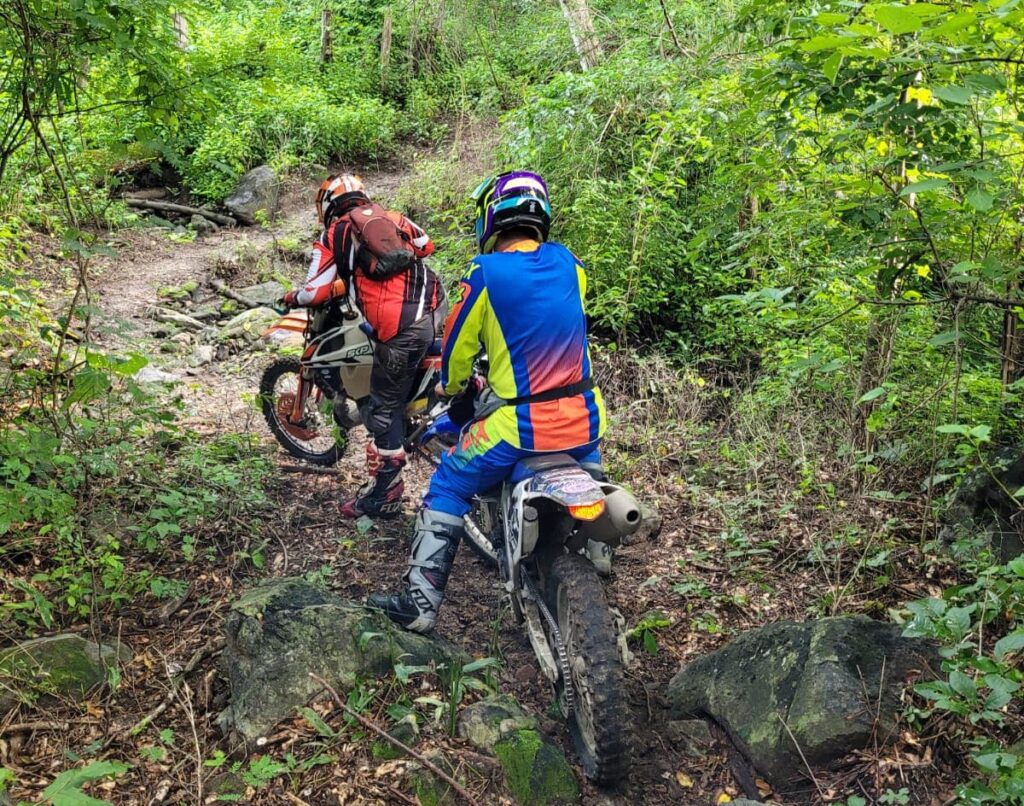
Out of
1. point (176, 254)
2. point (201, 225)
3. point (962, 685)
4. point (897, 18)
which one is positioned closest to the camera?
point (897, 18)

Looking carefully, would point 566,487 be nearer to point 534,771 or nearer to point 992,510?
point 534,771

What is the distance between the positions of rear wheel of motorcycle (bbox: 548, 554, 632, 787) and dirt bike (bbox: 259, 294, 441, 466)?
2516 mm

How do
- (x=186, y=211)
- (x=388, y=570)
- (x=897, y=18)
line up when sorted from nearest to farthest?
(x=897, y=18)
(x=388, y=570)
(x=186, y=211)

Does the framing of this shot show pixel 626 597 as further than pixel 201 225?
No

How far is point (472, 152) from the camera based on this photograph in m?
12.8

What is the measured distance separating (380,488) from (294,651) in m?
2.04

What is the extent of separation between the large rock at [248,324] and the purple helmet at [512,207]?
6092mm

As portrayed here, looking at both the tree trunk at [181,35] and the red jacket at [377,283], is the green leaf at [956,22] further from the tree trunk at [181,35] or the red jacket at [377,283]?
the tree trunk at [181,35]

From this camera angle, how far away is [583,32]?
11258 mm

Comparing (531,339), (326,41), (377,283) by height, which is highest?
(326,41)

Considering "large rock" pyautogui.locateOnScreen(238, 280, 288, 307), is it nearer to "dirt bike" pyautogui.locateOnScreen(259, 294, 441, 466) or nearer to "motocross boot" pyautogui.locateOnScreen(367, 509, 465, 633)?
"dirt bike" pyautogui.locateOnScreen(259, 294, 441, 466)

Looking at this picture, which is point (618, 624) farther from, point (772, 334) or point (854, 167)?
point (772, 334)

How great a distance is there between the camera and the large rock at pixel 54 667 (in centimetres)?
325

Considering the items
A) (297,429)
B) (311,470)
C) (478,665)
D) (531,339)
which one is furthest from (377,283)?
(478,665)
